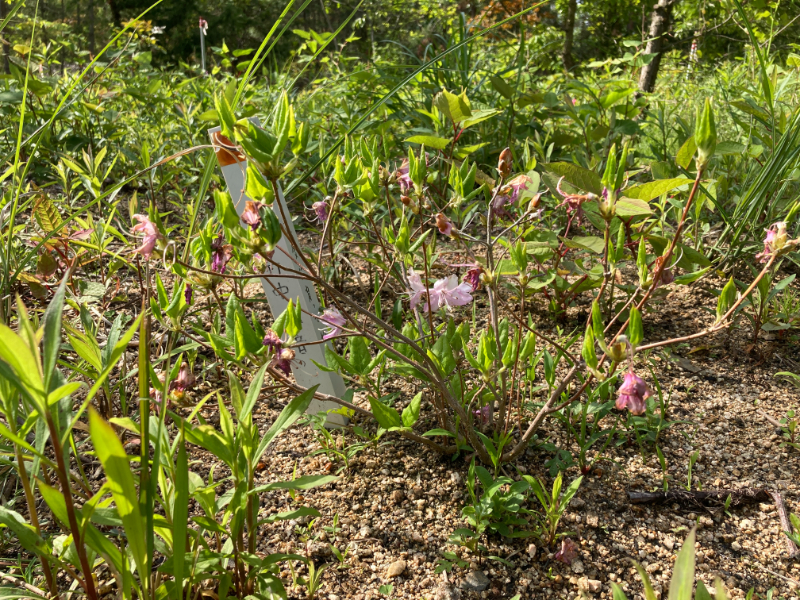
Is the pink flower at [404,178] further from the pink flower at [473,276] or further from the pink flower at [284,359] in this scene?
the pink flower at [284,359]

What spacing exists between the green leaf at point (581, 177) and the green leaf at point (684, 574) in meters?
0.59

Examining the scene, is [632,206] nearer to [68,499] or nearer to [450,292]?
[450,292]

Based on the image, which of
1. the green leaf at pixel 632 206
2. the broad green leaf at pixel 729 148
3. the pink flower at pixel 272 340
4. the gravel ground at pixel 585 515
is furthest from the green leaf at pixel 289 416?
the broad green leaf at pixel 729 148

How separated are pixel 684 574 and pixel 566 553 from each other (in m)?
0.61

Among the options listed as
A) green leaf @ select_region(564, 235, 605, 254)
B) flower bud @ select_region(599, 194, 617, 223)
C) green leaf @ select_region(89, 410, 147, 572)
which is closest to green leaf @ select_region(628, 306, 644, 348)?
flower bud @ select_region(599, 194, 617, 223)

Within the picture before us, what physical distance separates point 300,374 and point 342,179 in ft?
1.97

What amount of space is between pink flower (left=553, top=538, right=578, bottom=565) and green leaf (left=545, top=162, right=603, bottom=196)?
667 mm

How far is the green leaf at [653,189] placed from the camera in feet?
3.28

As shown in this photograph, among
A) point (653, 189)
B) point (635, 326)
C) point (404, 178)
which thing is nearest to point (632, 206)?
point (653, 189)

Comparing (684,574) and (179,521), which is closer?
(684,574)

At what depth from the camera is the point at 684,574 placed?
0.55m

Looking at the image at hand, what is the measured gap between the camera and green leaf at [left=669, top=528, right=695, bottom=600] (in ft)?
1.77

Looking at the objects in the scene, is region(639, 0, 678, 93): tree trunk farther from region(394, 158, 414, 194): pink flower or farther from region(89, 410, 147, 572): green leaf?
region(89, 410, 147, 572): green leaf

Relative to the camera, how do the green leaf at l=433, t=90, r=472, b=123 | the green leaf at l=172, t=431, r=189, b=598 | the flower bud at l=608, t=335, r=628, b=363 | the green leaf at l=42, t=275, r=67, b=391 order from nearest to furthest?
the green leaf at l=42, t=275, r=67, b=391 → the green leaf at l=172, t=431, r=189, b=598 → the flower bud at l=608, t=335, r=628, b=363 → the green leaf at l=433, t=90, r=472, b=123
